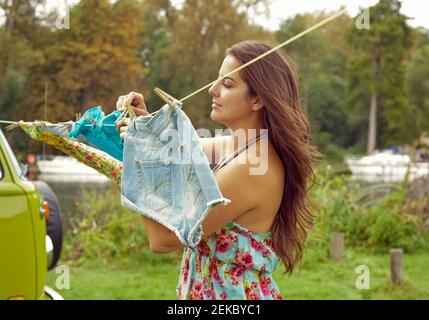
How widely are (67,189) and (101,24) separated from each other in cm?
496

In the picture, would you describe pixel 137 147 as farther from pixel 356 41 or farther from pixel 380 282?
pixel 356 41

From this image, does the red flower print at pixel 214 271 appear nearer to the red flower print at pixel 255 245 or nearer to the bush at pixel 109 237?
the red flower print at pixel 255 245

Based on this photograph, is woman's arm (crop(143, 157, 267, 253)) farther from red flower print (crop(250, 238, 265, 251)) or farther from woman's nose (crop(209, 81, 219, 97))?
woman's nose (crop(209, 81, 219, 97))

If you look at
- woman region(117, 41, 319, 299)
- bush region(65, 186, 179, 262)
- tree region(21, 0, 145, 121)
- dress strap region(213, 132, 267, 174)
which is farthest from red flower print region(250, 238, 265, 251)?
tree region(21, 0, 145, 121)

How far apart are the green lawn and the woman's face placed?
4.25 m

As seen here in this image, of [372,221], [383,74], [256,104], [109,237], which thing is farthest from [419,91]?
[256,104]

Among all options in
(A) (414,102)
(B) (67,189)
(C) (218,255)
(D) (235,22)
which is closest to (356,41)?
(A) (414,102)

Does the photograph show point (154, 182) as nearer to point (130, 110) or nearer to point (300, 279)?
point (130, 110)

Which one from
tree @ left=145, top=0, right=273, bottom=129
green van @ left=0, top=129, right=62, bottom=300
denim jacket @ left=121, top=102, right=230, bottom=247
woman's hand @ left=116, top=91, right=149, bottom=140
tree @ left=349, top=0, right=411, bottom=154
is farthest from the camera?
tree @ left=349, top=0, right=411, bottom=154

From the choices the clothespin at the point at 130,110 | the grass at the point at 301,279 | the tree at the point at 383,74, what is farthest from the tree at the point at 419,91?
the clothespin at the point at 130,110

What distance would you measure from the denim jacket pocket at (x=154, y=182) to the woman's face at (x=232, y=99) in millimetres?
242

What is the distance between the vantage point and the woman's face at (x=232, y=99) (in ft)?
6.59

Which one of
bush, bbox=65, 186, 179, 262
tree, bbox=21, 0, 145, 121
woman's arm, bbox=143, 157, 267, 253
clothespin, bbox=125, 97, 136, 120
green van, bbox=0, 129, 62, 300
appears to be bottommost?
bush, bbox=65, 186, 179, 262

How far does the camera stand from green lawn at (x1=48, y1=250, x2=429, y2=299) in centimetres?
639
